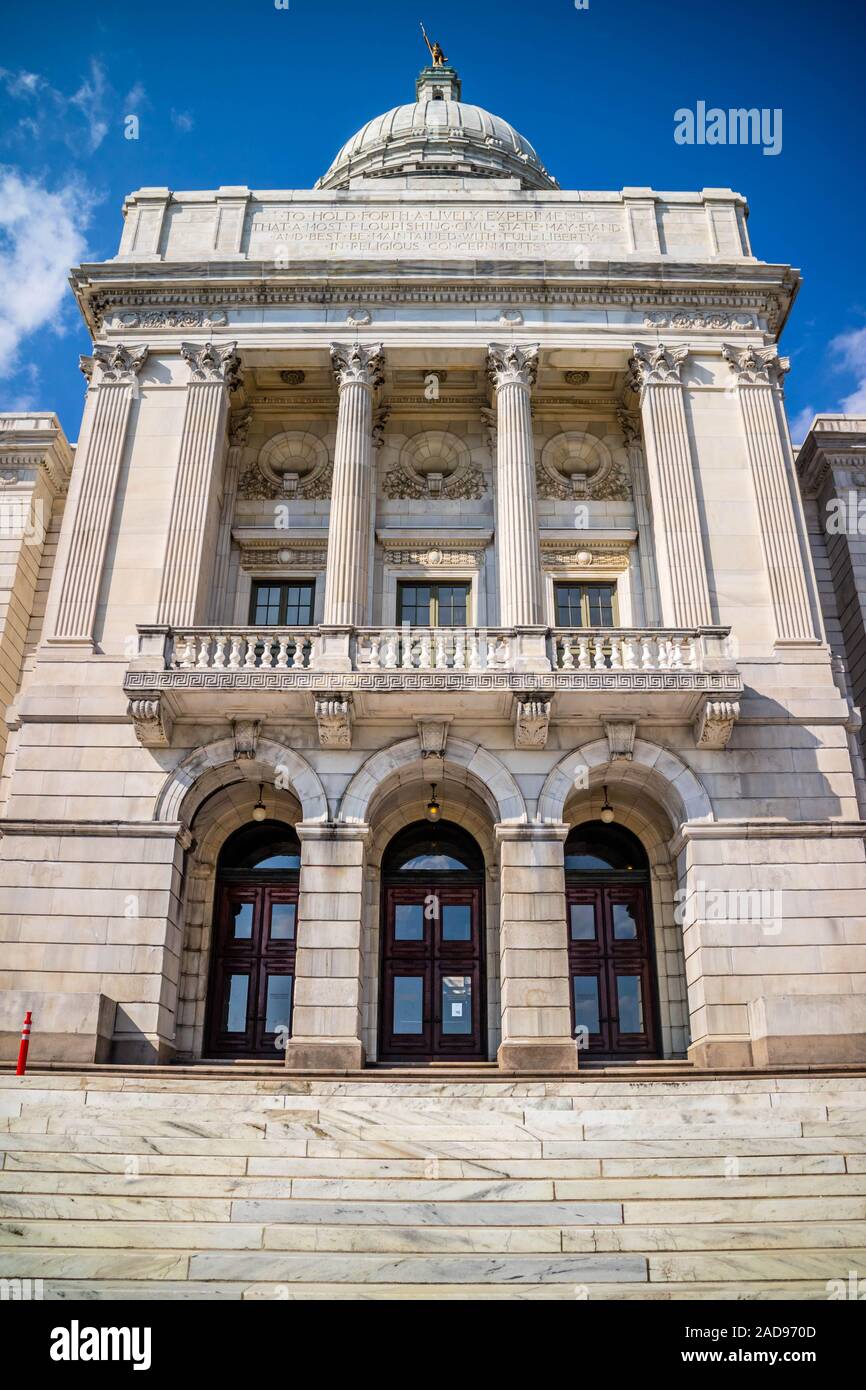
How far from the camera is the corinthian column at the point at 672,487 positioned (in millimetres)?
24344

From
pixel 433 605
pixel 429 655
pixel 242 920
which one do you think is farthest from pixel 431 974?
pixel 433 605

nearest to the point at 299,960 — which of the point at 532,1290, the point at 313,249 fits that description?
the point at 532,1290

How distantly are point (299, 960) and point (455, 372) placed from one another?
1540 cm

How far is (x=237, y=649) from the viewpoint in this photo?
2280 cm

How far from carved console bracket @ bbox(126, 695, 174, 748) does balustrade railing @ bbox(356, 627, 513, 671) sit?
4081 millimetres

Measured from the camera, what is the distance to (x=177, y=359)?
89.7 feet

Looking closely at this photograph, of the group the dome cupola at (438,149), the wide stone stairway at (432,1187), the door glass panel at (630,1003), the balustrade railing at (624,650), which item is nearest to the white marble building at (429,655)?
the door glass panel at (630,1003)

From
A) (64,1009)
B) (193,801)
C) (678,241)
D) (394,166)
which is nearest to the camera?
(64,1009)

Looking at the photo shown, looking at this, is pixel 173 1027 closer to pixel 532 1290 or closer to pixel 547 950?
pixel 547 950

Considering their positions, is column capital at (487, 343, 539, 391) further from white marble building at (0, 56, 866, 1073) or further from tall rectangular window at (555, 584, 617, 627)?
tall rectangular window at (555, 584, 617, 627)

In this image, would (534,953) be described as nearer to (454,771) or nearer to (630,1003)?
(630,1003)

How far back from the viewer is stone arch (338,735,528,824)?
22.3m

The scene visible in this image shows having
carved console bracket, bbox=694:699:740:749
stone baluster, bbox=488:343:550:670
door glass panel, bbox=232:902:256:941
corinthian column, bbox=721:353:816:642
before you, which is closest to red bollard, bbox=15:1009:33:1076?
door glass panel, bbox=232:902:256:941

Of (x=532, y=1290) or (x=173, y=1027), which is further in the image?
(x=173, y=1027)
